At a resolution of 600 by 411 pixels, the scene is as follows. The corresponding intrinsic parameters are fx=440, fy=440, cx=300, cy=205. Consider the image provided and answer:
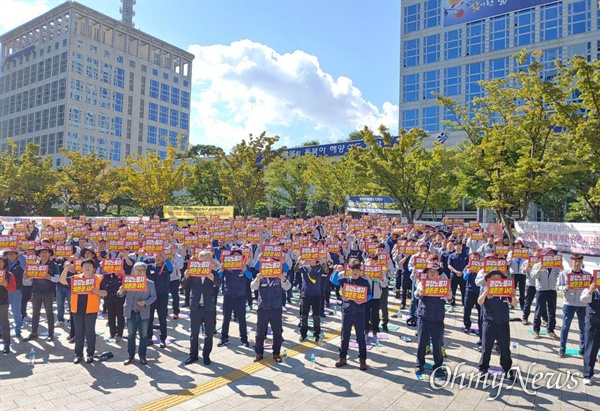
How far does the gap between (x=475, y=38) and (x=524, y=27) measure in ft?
16.1

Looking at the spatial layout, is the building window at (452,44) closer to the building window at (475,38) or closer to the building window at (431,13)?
the building window at (475,38)

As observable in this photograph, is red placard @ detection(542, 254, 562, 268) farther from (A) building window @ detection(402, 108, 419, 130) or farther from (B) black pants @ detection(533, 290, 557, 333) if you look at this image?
(A) building window @ detection(402, 108, 419, 130)

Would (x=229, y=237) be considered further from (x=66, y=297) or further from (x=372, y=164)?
(x=372, y=164)

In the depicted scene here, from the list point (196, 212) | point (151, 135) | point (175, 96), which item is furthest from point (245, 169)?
point (175, 96)

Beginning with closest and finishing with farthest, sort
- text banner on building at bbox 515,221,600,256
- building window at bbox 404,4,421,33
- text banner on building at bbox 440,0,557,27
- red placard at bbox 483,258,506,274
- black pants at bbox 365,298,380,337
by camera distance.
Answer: red placard at bbox 483,258,506,274
black pants at bbox 365,298,380,337
text banner on building at bbox 515,221,600,256
text banner on building at bbox 440,0,557,27
building window at bbox 404,4,421,33

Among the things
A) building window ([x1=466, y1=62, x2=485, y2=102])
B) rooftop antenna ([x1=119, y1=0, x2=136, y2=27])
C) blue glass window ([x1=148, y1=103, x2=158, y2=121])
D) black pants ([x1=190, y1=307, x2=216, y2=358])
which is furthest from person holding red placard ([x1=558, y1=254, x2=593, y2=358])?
rooftop antenna ([x1=119, y1=0, x2=136, y2=27])

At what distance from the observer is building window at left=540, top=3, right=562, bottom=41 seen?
4384 centimetres

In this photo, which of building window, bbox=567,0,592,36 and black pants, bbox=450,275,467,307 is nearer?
black pants, bbox=450,275,467,307

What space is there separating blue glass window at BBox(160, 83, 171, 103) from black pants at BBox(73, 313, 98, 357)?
80520 millimetres

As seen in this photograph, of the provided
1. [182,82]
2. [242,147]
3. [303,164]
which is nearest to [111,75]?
[182,82]

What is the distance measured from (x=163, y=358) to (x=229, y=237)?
8128mm

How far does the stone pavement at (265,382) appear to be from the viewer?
21.4 ft

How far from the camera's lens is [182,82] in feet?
284
